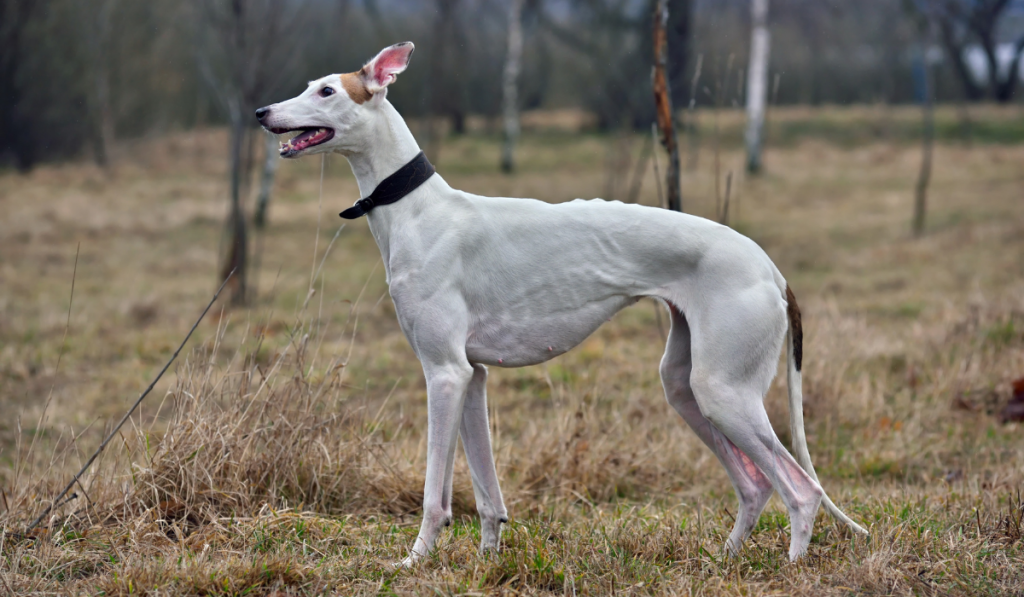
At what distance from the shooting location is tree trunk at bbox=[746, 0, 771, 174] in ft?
71.7

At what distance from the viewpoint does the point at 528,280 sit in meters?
3.33

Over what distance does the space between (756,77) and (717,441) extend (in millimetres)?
20178

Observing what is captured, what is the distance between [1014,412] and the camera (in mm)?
5852

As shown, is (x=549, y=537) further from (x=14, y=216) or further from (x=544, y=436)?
(x=14, y=216)

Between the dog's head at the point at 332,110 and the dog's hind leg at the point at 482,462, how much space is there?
105 cm

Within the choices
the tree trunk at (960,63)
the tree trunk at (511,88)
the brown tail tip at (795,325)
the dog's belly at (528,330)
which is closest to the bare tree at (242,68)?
the dog's belly at (528,330)

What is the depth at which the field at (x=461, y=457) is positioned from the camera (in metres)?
3.25

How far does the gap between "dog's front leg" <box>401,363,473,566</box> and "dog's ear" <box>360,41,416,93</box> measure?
1083mm

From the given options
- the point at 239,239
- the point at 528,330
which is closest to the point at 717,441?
the point at 528,330

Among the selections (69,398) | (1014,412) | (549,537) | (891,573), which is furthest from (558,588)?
(69,398)

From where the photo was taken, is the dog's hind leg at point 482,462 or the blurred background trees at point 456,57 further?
the blurred background trees at point 456,57

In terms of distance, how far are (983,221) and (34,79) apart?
23410mm

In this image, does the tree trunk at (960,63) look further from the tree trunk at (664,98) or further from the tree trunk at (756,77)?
Result: the tree trunk at (664,98)

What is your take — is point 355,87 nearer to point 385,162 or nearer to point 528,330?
point 385,162
